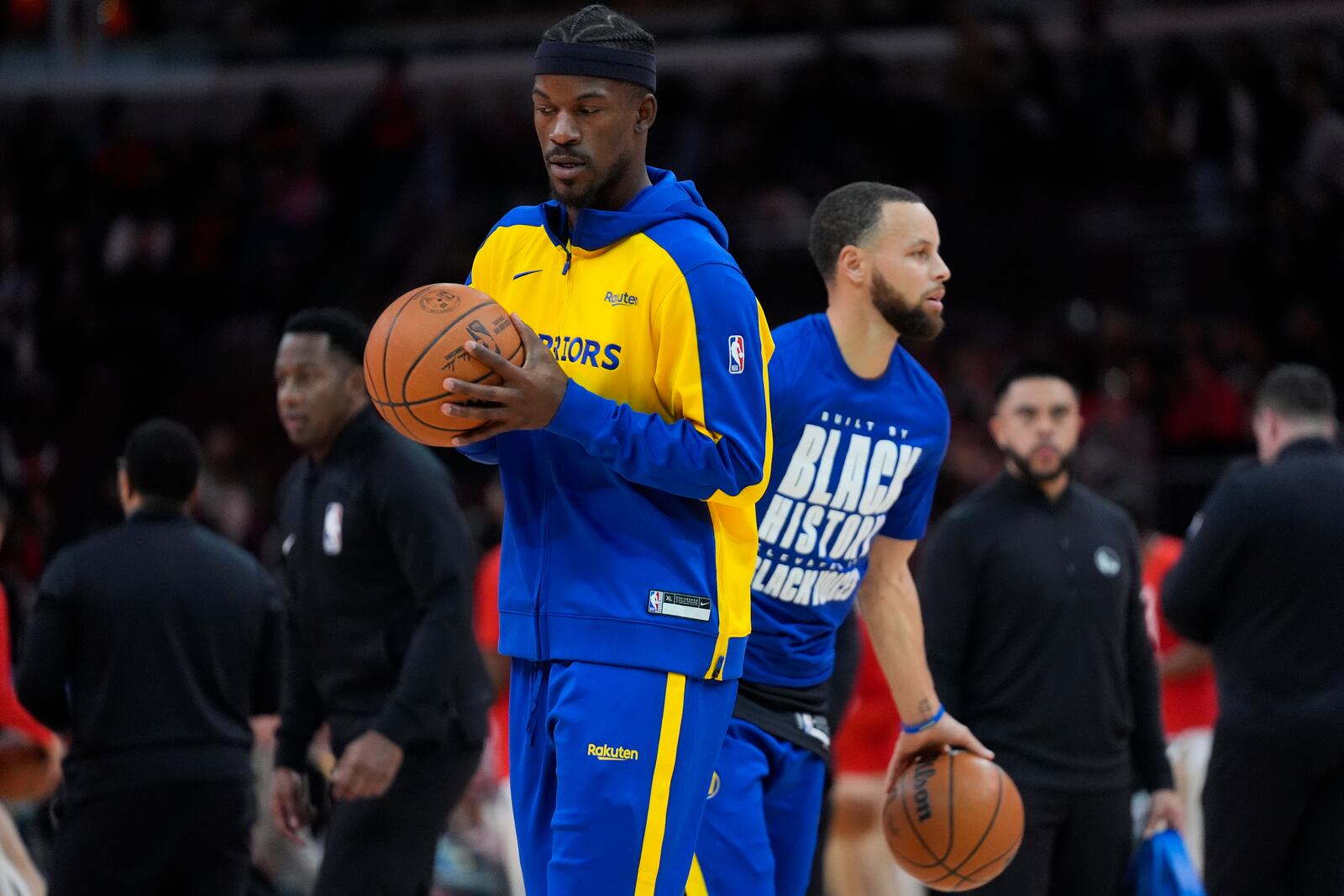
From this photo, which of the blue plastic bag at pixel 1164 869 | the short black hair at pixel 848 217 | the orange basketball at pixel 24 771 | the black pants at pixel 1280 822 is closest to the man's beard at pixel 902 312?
the short black hair at pixel 848 217

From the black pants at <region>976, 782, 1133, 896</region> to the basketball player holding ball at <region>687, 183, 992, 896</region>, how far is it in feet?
2.47

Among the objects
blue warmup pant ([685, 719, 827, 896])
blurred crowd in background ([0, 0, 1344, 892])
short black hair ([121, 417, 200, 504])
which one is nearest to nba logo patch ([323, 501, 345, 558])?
short black hair ([121, 417, 200, 504])

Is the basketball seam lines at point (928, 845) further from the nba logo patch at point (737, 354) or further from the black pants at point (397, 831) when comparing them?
the nba logo patch at point (737, 354)

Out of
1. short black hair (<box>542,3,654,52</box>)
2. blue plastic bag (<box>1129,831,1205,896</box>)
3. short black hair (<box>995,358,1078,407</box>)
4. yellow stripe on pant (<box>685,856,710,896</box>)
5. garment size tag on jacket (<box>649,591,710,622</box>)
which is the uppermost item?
short black hair (<box>542,3,654,52</box>)

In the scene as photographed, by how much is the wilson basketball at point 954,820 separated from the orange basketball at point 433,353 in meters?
2.38

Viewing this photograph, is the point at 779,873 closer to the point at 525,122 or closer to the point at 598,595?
the point at 598,595

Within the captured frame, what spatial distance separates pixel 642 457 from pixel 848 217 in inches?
81.5

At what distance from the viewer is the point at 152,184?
58.9ft

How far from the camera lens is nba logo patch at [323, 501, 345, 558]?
5852 millimetres

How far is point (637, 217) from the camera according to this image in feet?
12.7

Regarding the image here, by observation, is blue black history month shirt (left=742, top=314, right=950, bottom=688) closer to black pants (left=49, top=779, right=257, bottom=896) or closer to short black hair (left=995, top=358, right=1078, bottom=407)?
short black hair (left=995, top=358, right=1078, bottom=407)

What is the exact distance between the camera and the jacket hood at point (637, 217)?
3857mm

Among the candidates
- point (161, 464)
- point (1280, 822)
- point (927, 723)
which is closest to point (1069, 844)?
point (1280, 822)

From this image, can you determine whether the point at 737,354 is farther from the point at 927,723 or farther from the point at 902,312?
the point at 927,723
